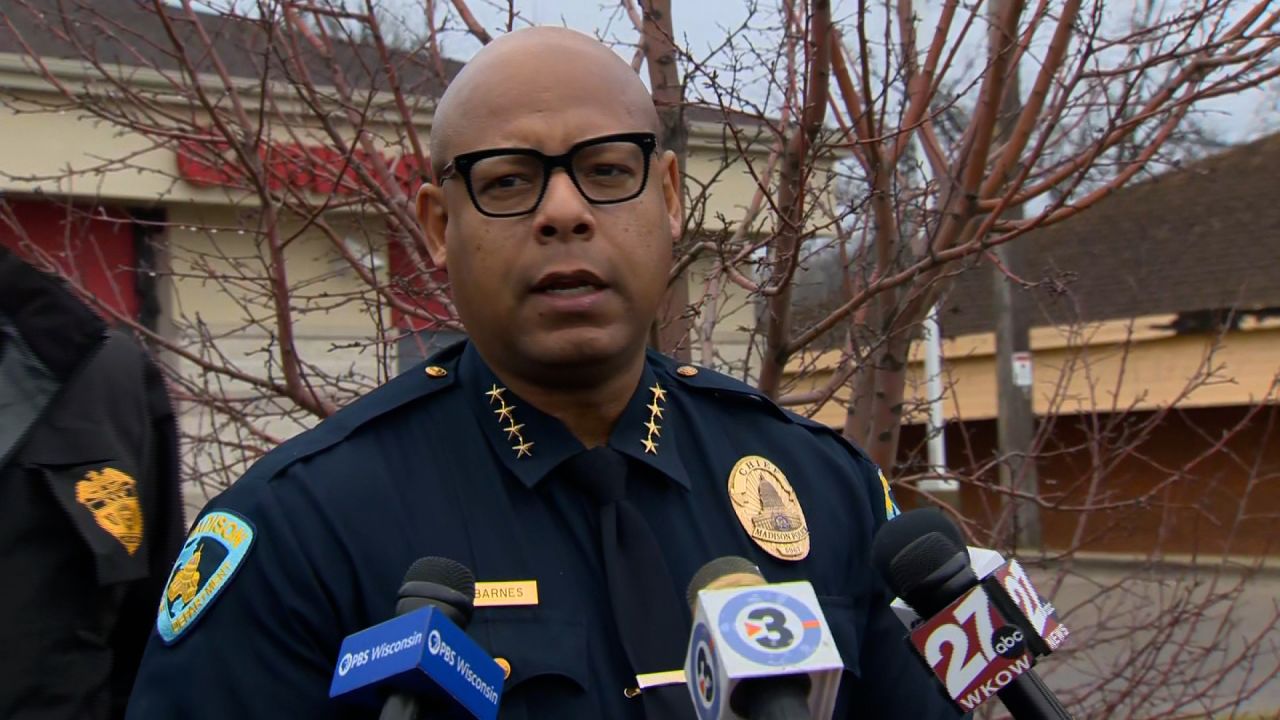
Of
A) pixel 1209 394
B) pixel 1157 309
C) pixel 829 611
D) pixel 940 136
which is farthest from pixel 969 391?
pixel 829 611

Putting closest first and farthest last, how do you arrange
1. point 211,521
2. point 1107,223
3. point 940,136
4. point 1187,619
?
point 211,521, point 1187,619, point 940,136, point 1107,223

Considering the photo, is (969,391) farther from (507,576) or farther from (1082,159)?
(507,576)

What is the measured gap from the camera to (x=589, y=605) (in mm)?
1794

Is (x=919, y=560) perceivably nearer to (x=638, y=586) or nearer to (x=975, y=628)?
(x=975, y=628)

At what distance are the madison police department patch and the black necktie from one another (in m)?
0.46

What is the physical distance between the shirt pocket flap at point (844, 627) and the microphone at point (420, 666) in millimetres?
642

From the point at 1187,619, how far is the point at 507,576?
281 cm

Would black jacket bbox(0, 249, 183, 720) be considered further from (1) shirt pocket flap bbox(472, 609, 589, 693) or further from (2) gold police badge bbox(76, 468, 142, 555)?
(1) shirt pocket flap bbox(472, 609, 589, 693)

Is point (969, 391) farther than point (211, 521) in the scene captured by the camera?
Yes

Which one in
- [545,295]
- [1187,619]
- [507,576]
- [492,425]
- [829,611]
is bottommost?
[1187,619]

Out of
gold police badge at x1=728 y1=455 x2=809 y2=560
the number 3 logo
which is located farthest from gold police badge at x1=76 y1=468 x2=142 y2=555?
the number 3 logo

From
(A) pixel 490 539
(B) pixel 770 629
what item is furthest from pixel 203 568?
(B) pixel 770 629

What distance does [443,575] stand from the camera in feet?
4.77

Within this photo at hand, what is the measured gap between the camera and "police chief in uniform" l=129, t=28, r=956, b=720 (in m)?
1.66
